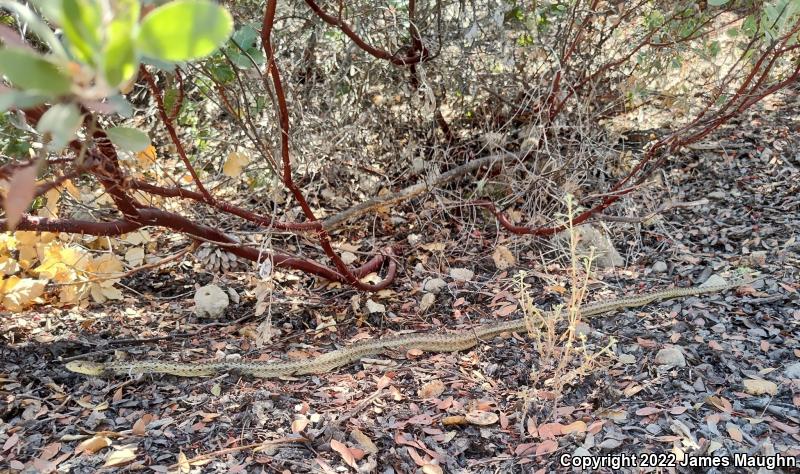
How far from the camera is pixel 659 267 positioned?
13.3 feet

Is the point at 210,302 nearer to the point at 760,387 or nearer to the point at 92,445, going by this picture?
the point at 92,445

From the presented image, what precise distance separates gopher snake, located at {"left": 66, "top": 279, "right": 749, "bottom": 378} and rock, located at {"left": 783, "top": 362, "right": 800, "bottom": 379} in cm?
81

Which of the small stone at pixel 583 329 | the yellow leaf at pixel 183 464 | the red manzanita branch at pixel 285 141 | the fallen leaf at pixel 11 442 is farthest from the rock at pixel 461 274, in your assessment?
the fallen leaf at pixel 11 442

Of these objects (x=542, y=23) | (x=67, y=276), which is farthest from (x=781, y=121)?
(x=67, y=276)

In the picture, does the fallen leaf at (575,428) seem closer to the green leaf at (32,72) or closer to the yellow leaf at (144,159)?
the green leaf at (32,72)

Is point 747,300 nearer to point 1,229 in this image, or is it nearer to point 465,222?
point 465,222

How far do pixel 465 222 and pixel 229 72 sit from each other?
2.11 meters

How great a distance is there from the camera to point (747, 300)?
3.51 m

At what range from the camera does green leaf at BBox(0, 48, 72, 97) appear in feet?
2.57

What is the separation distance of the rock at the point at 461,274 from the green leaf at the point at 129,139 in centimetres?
289

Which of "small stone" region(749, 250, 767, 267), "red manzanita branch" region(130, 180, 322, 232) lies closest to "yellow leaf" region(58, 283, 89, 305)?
"red manzanita branch" region(130, 180, 322, 232)

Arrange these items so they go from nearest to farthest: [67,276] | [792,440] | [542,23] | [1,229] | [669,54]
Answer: [792,440] < [1,229] < [67,276] < [542,23] < [669,54]

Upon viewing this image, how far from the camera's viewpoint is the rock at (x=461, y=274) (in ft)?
13.2

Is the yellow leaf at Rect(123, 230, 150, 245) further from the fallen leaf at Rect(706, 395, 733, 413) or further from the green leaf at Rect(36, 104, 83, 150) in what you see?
the green leaf at Rect(36, 104, 83, 150)
